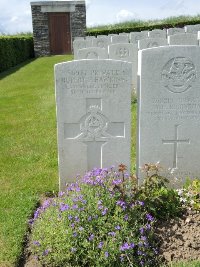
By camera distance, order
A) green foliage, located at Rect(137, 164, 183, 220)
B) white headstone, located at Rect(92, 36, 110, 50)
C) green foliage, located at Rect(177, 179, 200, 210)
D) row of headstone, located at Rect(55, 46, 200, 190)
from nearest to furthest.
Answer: green foliage, located at Rect(137, 164, 183, 220)
green foliage, located at Rect(177, 179, 200, 210)
row of headstone, located at Rect(55, 46, 200, 190)
white headstone, located at Rect(92, 36, 110, 50)

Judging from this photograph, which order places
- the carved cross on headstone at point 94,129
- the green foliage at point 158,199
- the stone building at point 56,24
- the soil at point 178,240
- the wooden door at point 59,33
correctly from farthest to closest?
1. the wooden door at point 59,33
2. the stone building at point 56,24
3. the carved cross on headstone at point 94,129
4. the green foliage at point 158,199
5. the soil at point 178,240

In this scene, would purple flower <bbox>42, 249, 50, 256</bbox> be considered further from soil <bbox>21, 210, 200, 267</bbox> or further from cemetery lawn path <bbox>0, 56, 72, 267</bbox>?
cemetery lawn path <bbox>0, 56, 72, 267</bbox>

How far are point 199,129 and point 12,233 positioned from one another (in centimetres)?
232

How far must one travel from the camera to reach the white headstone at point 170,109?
3.77 meters

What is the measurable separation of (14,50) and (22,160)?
15.3m

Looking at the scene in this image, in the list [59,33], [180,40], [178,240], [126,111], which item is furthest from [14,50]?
[178,240]

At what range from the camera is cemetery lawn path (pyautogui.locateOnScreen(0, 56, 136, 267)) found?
3.64 meters

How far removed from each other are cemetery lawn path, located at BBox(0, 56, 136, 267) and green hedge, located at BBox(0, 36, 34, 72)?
6802 millimetres

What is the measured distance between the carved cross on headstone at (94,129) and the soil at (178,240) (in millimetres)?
1089

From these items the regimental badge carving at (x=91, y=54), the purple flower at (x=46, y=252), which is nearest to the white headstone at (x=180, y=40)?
the regimental badge carving at (x=91, y=54)

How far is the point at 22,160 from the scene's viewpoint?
18.2 feet

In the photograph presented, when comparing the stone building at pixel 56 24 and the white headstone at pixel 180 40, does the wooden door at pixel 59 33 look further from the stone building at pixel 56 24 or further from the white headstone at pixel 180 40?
the white headstone at pixel 180 40

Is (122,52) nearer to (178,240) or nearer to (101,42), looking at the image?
(101,42)

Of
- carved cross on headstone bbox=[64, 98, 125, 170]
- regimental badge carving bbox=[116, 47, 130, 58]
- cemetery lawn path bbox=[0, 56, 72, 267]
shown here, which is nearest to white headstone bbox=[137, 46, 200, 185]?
carved cross on headstone bbox=[64, 98, 125, 170]
